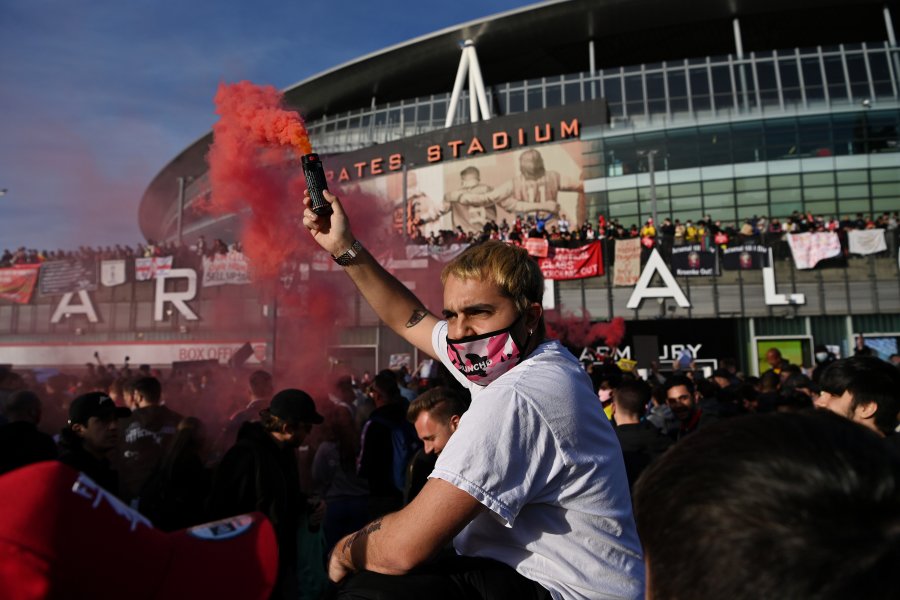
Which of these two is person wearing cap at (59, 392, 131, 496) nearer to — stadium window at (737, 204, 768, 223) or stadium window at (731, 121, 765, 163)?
stadium window at (737, 204, 768, 223)

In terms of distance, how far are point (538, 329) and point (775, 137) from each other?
38030 millimetres

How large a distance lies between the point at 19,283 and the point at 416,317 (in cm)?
2468

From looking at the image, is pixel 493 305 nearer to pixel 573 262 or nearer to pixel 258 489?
pixel 258 489

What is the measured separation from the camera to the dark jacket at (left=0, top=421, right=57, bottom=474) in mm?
3463

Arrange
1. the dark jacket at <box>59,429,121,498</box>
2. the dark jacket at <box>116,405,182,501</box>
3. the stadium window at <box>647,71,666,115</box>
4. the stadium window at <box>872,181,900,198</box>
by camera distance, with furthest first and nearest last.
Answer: the stadium window at <box>647,71,666,115</box>
the stadium window at <box>872,181,900,198</box>
the dark jacket at <box>116,405,182,501</box>
the dark jacket at <box>59,429,121,498</box>

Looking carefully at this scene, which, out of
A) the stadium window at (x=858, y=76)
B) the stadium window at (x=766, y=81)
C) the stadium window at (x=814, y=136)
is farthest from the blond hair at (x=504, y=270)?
the stadium window at (x=858, y=76)

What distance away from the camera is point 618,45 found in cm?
4478

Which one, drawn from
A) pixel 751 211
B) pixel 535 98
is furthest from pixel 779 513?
pixel 535 98

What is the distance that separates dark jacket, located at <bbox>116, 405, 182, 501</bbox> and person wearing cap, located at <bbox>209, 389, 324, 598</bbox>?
1.77m

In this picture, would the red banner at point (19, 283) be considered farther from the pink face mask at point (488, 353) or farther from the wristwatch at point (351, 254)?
the pink face mask at point (488, 353)

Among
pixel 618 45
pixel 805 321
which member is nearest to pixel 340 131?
pixel 618 45

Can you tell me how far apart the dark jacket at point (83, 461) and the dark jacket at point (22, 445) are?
156mm

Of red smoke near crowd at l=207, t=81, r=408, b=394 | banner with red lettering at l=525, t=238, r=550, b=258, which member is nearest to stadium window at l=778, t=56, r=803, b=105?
banner with red lettering at l=525, t=238, r=550, b=258

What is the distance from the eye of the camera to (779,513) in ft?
2.59
